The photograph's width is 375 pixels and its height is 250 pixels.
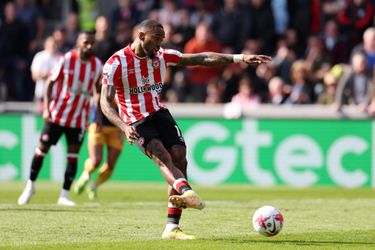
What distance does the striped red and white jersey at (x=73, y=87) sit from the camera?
14.6m

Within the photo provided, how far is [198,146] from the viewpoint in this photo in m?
20.1

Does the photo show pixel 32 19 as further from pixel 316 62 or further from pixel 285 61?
pixel 316 62

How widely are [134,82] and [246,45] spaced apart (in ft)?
37.5

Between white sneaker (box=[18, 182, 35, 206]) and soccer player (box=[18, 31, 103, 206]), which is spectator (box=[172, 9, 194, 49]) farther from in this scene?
white sneaker (box=[18, 182, 35, 206])

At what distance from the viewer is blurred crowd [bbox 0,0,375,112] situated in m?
20.2

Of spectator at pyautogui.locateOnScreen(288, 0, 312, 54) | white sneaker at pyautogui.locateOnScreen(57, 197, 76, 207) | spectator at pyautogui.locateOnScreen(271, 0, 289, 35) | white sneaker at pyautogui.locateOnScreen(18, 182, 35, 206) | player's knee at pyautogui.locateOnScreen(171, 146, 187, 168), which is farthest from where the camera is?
spectator at pyautogui.locateOnScreen(271, 0, 289, 35)

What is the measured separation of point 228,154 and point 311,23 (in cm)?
415

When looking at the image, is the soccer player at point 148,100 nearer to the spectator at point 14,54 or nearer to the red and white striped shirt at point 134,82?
the red and white striped shirt at point 134,82

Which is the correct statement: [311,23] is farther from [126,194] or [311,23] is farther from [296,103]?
[126,194]

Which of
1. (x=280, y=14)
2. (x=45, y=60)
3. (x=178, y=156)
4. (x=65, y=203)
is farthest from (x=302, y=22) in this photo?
(x=178, y=156)

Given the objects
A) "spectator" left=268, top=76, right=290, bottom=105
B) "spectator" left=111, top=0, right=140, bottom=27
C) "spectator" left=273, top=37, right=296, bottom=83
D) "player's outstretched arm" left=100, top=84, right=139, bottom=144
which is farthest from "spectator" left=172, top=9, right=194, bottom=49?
"player's outstretched arm" left=100, top=84, right=139, bottom=144

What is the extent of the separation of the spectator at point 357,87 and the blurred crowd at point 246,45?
0.02 meters

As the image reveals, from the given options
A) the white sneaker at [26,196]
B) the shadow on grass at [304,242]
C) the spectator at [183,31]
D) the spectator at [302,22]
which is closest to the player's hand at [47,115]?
the white sneaker at [26,196]

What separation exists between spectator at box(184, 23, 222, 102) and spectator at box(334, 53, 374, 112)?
119 inches
